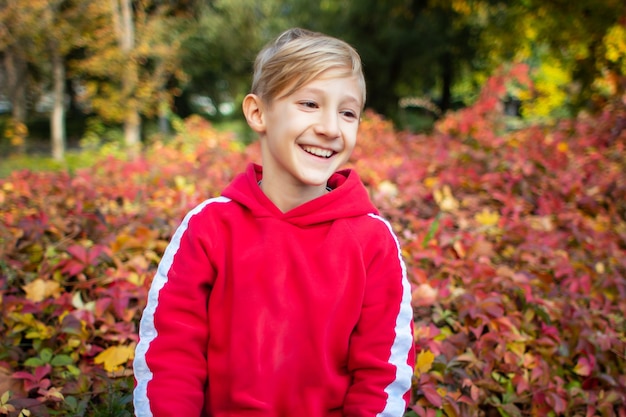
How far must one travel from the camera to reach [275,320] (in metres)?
1.35

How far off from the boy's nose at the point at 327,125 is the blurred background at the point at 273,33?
5509 mm

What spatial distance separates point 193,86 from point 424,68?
801 centimetres

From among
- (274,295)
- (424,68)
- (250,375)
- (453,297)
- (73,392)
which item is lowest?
(73,392)

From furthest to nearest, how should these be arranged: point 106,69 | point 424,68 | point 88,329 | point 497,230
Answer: point 424,68 → point 106,69 → point 497,230 → point 88,329

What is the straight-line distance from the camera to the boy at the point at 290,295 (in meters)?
1.34

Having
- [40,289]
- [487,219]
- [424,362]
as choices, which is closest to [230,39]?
[487,219]

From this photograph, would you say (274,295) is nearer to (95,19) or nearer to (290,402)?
(290,402)

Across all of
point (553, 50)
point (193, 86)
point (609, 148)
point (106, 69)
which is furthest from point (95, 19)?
point (609, 148)

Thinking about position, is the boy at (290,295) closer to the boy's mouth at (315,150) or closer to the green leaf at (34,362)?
the boy's mouth at (315,150)

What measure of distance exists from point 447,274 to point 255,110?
1573 mm

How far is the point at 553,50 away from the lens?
961 centimetres

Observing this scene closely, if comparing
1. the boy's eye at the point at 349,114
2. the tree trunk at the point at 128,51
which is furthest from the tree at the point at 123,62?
the boy's eye at the point at 349,114

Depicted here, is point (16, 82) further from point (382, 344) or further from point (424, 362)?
point (382, 344)

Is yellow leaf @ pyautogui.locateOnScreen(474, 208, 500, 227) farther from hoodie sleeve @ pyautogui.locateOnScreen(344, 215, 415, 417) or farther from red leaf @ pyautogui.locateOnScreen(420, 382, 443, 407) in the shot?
hoodie sleeve @ pyautogui.locateOnScreen(344, 215, 415, 417)
